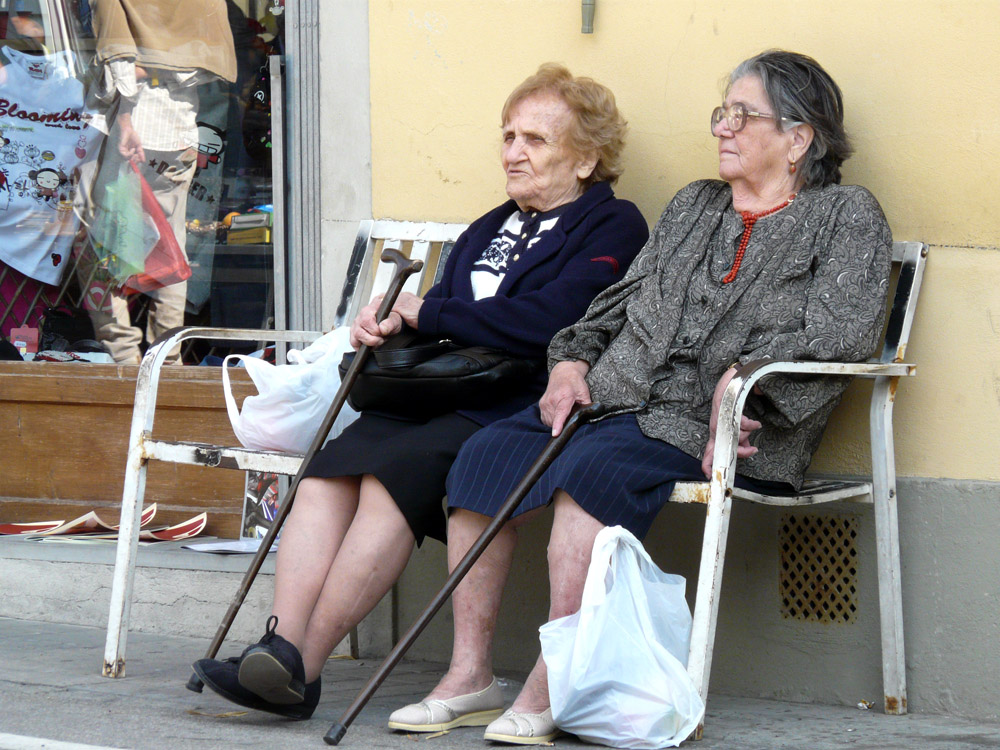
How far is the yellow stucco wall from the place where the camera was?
299 cm

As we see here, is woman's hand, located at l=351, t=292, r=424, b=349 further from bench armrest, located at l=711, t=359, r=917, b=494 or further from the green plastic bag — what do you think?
the green plastic bag

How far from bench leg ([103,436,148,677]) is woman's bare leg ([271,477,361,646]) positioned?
1.54 feet

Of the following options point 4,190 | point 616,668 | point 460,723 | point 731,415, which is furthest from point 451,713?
point 4,190

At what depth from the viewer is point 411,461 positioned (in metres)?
2.85

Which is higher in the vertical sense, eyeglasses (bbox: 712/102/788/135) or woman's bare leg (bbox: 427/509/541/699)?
eyeglasses (bbox: 712/102/788/135)

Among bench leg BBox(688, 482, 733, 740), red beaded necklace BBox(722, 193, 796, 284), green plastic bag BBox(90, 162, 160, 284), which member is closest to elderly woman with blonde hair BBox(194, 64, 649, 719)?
red beaded necklace BBox(722, 193, 796, 284)

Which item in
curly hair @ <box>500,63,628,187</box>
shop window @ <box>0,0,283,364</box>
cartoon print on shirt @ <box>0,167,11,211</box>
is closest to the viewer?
curly hair @ <box>500,63,628,187</box>

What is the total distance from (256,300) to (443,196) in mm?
1000

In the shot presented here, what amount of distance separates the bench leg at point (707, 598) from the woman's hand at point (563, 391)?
487 millimetres

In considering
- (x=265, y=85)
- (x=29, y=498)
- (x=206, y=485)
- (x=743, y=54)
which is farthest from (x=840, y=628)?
(x=29, y=498)

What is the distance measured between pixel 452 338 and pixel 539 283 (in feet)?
0.94

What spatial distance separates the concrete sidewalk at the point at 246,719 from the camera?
2592mm

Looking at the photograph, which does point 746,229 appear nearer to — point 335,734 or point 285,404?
point 285,404

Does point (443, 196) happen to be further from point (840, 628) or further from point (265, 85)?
point (840, 628)
